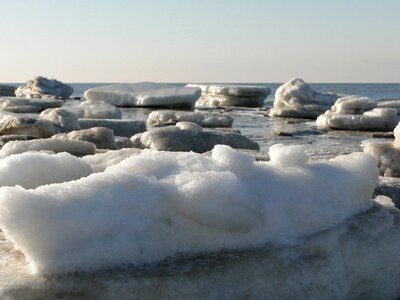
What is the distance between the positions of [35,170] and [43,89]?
26.7 metres

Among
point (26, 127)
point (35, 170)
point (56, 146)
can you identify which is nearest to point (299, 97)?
point (26, 127)

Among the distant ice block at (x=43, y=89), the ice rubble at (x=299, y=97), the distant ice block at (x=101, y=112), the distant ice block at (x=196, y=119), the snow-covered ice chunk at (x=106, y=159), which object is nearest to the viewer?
the snow-covered ice chunk at (x=106, y=159)

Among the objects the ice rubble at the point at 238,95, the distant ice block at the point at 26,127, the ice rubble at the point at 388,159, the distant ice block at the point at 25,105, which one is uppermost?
the ice rubble at the point at 388,159

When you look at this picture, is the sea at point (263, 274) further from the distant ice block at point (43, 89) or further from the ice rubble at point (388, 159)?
the distant ice block at point (43, 89)

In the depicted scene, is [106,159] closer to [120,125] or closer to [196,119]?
[120,125]

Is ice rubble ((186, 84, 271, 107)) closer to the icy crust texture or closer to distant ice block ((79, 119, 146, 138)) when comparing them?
distant ice block ((79, 119, 146, 138))

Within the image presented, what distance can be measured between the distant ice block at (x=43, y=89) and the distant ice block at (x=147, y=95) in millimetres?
8018

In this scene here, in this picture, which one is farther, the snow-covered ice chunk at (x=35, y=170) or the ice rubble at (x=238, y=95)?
the ice rubble at (x=238, y=95)

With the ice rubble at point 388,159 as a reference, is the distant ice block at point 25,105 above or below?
below

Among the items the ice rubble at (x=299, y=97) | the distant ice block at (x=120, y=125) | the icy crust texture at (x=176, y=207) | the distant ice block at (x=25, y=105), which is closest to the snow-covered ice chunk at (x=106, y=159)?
the icy crust texture at (x=176, y=207)

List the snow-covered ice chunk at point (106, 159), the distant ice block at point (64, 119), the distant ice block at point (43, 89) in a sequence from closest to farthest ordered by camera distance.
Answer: the snow-covered ice chunk at point (106, 159)
the distant ice block at point (64, 119)
the distant ice block at point (43, 89)

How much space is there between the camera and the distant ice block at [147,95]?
18.2 meters

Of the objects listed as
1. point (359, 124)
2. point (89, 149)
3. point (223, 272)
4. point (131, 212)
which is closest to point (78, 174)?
point (131, 212)

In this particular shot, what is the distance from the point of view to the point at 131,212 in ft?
5.42
